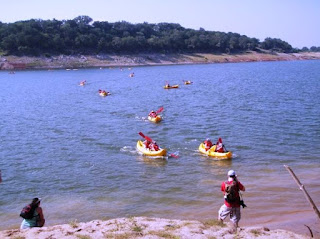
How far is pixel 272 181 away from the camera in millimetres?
17875

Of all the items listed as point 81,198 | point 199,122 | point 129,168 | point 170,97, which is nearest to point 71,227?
point 81,198

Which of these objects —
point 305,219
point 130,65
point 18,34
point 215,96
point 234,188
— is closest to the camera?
→ point 234,188

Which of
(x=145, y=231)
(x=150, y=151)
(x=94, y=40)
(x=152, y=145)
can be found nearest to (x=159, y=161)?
(x=150, y=151)

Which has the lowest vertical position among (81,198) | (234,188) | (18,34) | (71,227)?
(81,198)

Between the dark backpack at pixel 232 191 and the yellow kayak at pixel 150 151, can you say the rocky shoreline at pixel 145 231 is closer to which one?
the dark backpack at pixel 232 191

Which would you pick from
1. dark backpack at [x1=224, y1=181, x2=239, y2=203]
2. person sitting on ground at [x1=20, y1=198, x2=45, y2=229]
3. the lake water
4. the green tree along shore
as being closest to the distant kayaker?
the lake water

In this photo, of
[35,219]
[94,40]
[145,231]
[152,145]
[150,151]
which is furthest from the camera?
[94,40]

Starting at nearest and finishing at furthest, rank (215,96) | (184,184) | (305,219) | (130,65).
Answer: (305,219) < (184,184) < (215,96) < (130,65)

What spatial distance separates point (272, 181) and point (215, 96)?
32.6m

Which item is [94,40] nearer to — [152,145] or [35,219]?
[152,145]

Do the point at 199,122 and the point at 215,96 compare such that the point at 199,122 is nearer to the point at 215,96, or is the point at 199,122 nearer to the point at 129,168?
the point at 129,168

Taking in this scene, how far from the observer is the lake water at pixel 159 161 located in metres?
15.5

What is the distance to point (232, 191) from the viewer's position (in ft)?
35.6

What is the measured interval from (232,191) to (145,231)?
255 centimetres
